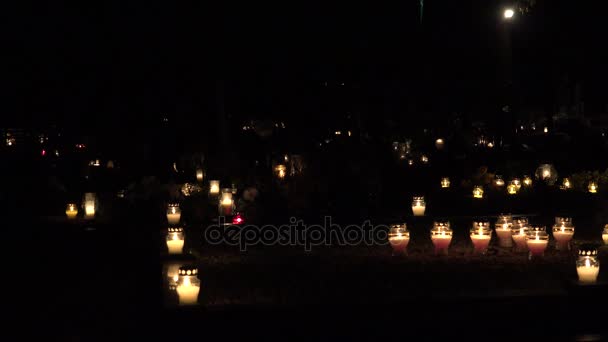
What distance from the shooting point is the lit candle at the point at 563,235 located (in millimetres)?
11516

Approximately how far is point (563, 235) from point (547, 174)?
25.3 feet

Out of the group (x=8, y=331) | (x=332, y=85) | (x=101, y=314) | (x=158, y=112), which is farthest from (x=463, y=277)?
(x=158, y=112)

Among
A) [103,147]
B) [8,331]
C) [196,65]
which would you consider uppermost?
[196,65]

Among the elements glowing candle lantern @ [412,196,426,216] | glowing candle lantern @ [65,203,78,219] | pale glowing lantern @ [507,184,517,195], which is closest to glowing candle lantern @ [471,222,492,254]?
glowing candle lantern @ [412,196,426,216]

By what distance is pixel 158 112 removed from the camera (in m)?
19.0

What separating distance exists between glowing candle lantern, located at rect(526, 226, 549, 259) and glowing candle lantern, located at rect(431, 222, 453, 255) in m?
1.06

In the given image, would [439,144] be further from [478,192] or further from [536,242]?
[536,242]

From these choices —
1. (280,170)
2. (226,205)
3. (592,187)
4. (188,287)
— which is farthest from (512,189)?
(188,287)

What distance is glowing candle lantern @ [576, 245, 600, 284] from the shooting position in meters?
8.80

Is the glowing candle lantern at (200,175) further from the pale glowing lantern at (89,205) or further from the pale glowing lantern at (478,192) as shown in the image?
the pale glowing lantern at (478,192)

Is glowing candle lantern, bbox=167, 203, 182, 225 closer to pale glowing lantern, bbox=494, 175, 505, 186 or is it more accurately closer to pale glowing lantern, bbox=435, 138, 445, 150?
pale glowing lantern, bbox=494, 175, 505, 186

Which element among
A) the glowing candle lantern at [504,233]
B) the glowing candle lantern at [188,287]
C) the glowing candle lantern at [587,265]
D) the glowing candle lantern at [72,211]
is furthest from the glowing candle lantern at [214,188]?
the glowing candle lantern at [587,265]

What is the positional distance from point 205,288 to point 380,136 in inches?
475

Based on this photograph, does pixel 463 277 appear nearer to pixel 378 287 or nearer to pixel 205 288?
pixel 378 287
